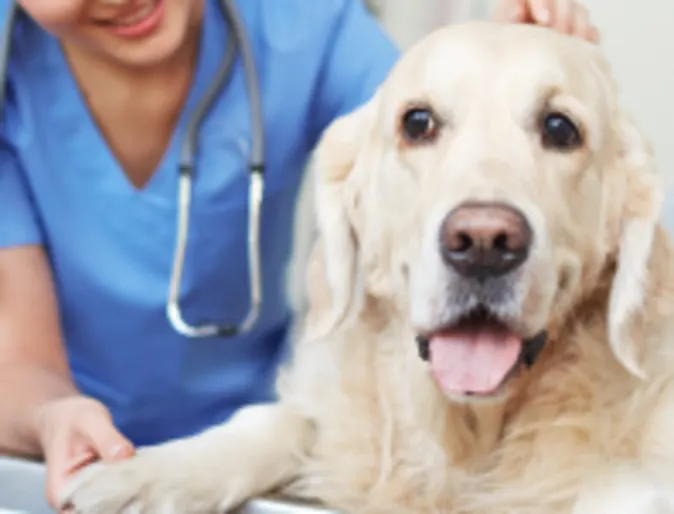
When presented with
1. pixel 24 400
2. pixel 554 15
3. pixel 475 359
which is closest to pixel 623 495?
pixel 475 359

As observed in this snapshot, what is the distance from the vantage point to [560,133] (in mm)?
775

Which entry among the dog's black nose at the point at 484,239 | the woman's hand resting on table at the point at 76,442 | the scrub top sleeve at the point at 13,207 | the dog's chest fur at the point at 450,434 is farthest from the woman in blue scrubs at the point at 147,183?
the dog's black nose at the point at 484,239

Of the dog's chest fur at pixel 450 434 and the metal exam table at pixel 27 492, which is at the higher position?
the dog's chest fur at pixel 450 434

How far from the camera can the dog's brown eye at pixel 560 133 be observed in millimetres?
771

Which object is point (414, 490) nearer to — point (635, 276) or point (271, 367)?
point (635, 276)

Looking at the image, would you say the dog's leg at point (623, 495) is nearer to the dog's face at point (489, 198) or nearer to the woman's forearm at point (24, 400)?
the dog's face at point (489, 198)

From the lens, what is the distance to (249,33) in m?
1.05

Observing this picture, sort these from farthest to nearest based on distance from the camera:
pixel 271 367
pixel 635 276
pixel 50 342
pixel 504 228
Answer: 1. pixel 271 367
2. pixel 50 342
3. pixel 635 276
4. pixel 504 228

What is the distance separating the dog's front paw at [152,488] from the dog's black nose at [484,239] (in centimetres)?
25

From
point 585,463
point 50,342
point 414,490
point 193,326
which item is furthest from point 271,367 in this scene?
point 585,463

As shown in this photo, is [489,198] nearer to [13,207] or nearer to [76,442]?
[76,442]

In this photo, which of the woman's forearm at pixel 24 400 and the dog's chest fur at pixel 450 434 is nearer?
the dog's chest fur at pixel 450 434

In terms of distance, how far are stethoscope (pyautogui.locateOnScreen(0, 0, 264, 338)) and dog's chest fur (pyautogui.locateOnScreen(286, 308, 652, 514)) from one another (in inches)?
6.2

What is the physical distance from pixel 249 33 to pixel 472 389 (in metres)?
0.51
